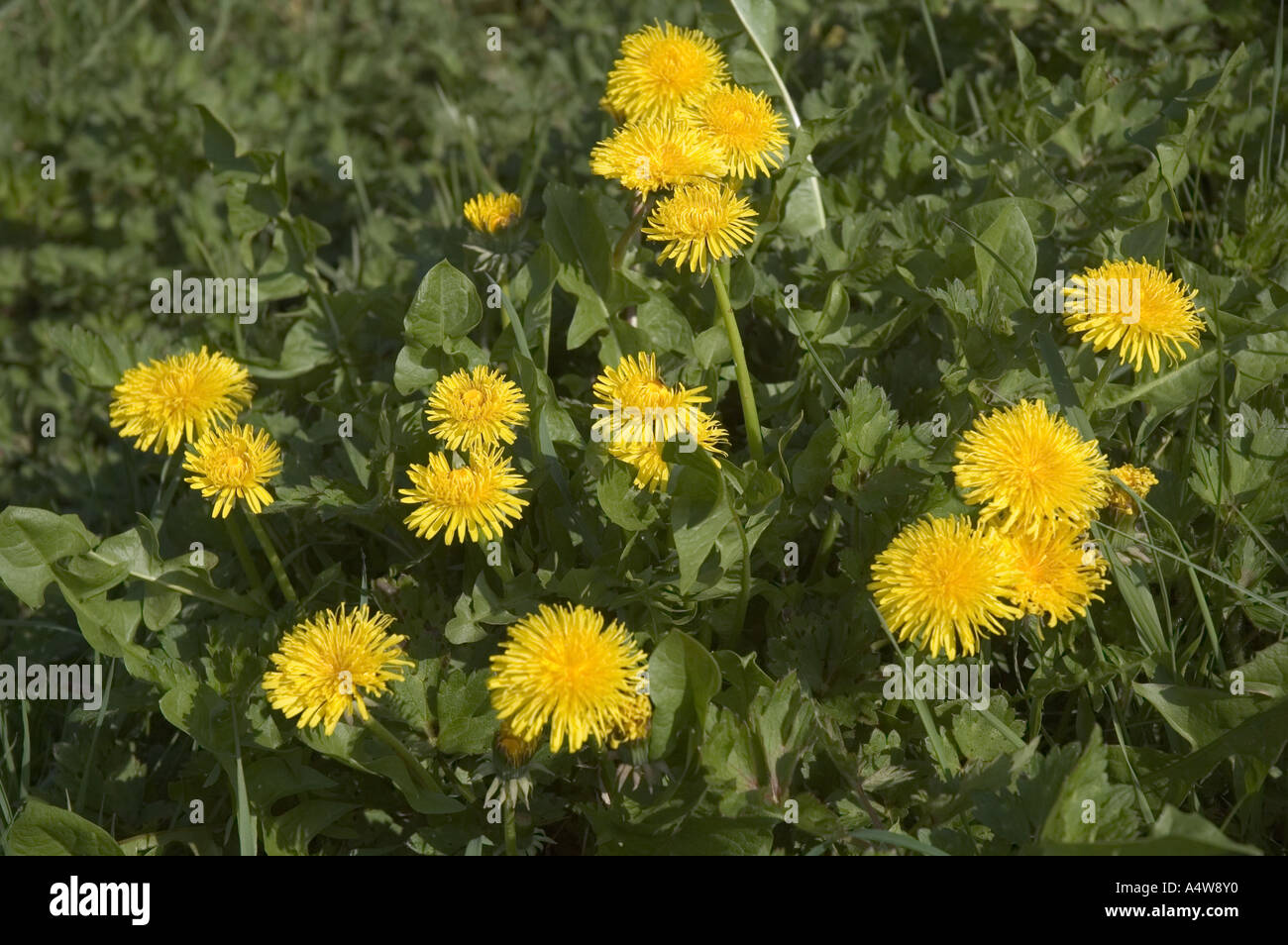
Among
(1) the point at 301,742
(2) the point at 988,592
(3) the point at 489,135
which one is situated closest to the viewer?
(2) the point at 988,592

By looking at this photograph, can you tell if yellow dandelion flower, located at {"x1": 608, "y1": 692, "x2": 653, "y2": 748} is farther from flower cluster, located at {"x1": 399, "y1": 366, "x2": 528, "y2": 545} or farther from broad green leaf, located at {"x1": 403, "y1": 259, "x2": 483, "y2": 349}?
broad green leaf, located at {"x1": 403, "y1": 259, "x2": 483, "y2": 349}

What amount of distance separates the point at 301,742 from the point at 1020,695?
4.39 feet

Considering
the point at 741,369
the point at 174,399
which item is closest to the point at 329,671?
the point at 174,399

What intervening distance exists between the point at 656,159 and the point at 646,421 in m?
0.53

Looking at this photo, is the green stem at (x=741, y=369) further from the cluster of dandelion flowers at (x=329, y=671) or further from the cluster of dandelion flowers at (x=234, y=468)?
the cluster of dandelion flowers at (x=234, y=468)

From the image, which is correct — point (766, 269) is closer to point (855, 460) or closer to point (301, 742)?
point (855, 460)

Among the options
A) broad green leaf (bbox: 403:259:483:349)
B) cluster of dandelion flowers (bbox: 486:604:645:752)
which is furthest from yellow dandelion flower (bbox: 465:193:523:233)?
cluster of dandelion flowers (bbox: 486:604:645:752)

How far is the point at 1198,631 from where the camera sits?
2.17 metres

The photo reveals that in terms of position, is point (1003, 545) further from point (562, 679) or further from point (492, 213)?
point (492, 213)

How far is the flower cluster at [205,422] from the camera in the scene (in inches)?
82.5

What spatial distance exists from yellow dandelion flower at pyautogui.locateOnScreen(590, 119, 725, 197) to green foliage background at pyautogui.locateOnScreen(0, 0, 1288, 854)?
307 mm

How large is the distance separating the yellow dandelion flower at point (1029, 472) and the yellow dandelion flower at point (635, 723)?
0.63 m

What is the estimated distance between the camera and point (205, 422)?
2262 mm
